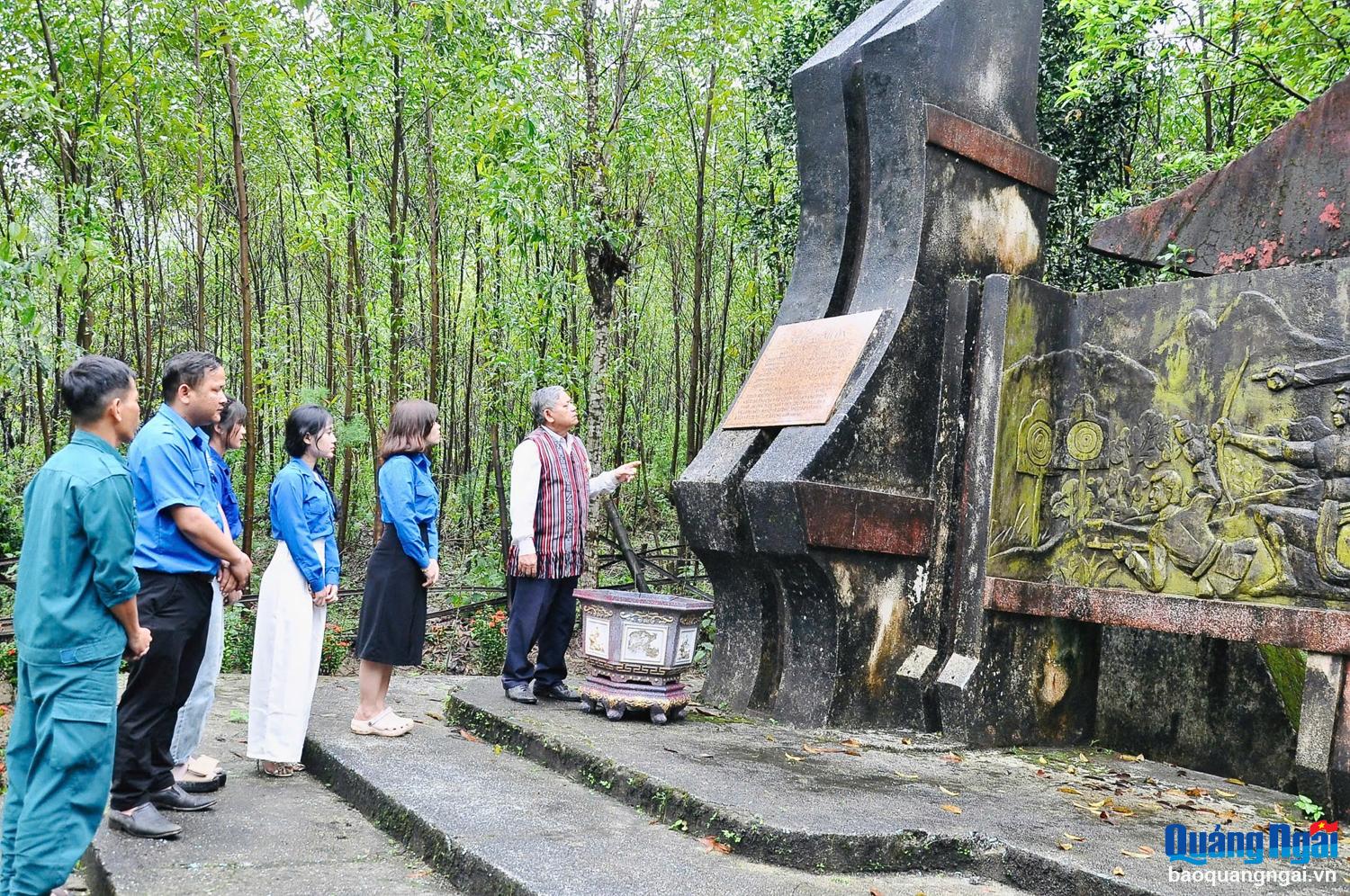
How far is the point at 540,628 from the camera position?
5.42 m

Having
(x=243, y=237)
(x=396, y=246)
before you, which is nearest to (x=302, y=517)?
(x=243, y=237)

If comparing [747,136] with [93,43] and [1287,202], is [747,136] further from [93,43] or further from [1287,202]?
[1287,202]

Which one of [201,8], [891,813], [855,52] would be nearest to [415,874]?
[891,813]

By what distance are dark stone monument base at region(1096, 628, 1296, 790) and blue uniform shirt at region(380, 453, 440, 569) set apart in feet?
11.7

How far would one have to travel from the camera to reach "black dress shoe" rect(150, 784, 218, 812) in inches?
147

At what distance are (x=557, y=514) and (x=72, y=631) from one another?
8.73 feet

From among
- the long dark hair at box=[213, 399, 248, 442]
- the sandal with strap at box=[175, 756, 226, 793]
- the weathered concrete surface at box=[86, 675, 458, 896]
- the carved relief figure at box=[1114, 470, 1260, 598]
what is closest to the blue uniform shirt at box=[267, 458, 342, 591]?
the long dark hair at box=[213, 399, 248, 442]

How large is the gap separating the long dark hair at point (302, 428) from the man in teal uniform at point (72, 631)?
4.55ft

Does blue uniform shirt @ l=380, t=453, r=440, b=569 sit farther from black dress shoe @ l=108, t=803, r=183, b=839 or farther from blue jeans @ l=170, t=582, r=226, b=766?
black dress shoe @ l=108, t=803, r=183, b=839

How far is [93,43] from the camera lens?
365 inches

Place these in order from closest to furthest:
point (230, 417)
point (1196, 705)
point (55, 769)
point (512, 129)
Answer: point (55, 769) → point (230, 417) → point (1196, 705) → point (512, 129)

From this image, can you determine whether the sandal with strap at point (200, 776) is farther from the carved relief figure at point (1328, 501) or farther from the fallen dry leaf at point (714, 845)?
the carved relief figure at point (1328, 501)

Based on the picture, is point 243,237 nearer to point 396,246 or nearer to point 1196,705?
point 396,246

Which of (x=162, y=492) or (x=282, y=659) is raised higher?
(x=162, y=492)
